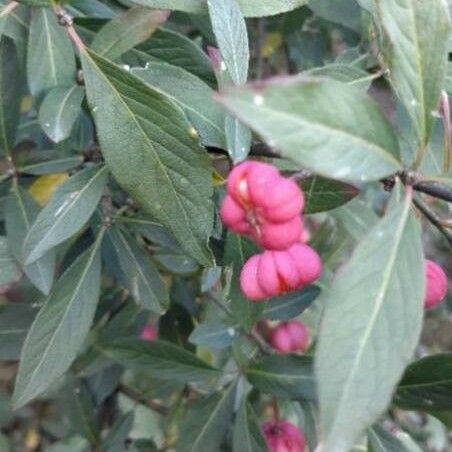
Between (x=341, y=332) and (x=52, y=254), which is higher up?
(x=341, y=332)

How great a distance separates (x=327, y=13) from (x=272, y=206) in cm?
48

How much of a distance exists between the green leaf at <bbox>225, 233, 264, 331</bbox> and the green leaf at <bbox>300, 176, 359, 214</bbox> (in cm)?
10

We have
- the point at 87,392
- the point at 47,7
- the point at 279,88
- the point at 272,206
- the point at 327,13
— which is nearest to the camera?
the point at 279,88

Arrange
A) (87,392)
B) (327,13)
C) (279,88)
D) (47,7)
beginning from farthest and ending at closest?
(87,392) < (327,13) < (47,7) < (279,88)

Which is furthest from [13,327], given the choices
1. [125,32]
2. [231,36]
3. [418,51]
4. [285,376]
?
[418,51]

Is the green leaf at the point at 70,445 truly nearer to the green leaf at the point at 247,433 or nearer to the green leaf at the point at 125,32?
the green leaf at the point at 247,433

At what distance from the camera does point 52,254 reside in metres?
1.05

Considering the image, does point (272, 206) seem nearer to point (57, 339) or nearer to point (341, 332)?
point (341, 332)

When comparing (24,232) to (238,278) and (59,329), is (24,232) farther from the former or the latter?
(238,278)

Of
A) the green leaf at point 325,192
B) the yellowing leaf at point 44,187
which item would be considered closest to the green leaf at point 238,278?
the green leaf at point 325,192

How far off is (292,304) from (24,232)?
342 millimetres

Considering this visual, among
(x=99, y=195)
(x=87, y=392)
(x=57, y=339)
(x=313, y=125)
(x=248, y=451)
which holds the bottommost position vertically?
Answer: (x=87, y=392)

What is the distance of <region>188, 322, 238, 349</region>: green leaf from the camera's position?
4.15ft

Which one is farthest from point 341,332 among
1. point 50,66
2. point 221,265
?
point 50,66
